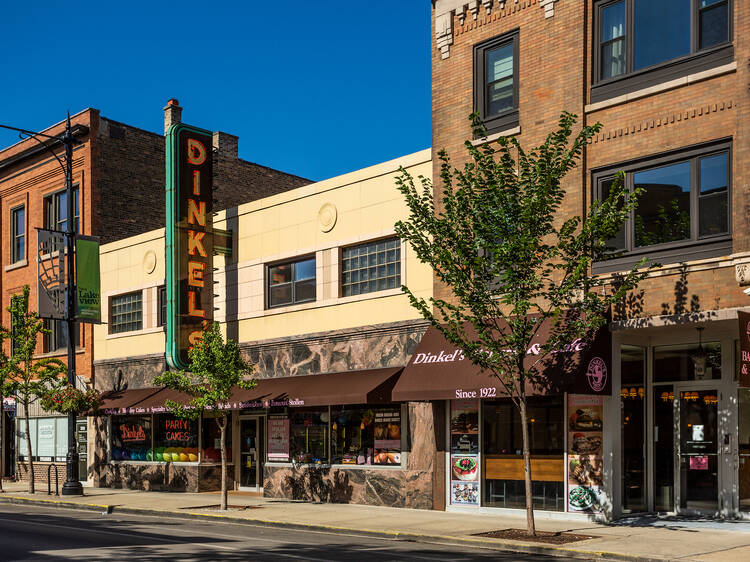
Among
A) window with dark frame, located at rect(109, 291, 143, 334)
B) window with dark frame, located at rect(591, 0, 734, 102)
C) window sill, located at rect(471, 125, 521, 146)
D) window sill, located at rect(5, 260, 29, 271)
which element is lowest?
window with dark frame, located at rect(109, 291, 143, 334)

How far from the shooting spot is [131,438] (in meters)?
28.9

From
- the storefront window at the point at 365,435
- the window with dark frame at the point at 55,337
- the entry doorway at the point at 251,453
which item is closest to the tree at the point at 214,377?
the storefront window at the point at 365,435

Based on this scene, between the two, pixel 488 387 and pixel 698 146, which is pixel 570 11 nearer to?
pixel 698 146

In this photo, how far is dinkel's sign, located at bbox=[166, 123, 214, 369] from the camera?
24.6 metres

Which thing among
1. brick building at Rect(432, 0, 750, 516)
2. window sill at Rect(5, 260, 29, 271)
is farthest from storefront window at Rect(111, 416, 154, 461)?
brick building at Rect(432, 0, 750, 516)

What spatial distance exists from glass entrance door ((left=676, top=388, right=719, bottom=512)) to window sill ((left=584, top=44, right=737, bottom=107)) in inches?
221

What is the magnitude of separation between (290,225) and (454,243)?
907 centimetres

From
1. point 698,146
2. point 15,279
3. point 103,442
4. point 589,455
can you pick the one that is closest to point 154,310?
point 103,442

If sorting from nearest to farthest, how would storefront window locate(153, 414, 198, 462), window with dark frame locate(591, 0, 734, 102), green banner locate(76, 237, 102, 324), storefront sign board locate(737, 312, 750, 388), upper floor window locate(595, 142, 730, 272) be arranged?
1. storefront sign board locate(737, 312, 750, 388)
2. upper floor window locate(595, 142, 730, 272)
3. window with dark frame locate(591, 0, 734, 102)
4. storefront window locate(153, 414, 198, 462)
5. green banner locate(76, 237, 102, 324)

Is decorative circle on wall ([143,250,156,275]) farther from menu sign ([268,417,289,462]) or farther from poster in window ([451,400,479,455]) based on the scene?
poster in window ([451,400,479,455])

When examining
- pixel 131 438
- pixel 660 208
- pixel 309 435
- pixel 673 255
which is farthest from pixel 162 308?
pixel 673 255

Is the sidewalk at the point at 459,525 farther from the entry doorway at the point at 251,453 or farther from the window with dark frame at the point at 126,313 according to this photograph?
the window with dark frame at the point at 126,313

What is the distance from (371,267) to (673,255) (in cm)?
786

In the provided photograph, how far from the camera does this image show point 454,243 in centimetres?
1589
